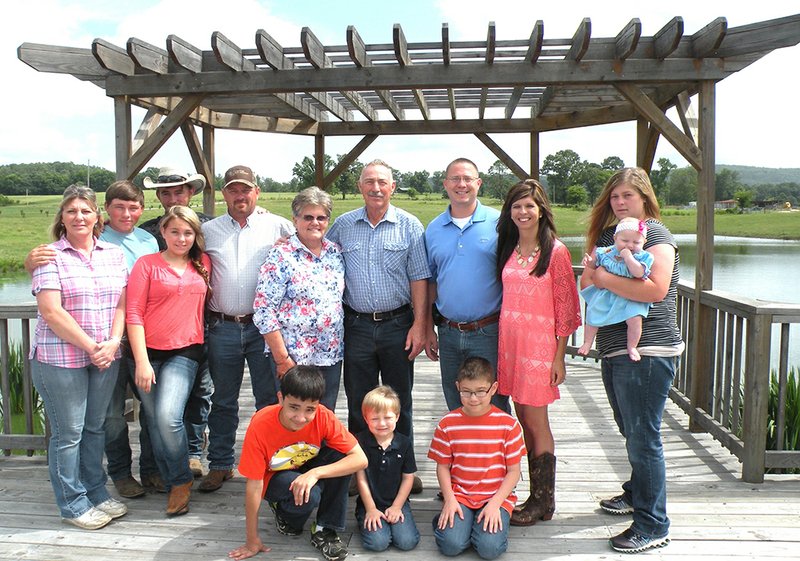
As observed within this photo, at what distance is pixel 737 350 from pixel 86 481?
3.24 m

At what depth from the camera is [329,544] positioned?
238 cm

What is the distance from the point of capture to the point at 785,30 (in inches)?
135

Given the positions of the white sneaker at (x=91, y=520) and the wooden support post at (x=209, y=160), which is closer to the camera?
the white sneaker at (x=91, y=520)

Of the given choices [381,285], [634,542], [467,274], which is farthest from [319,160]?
[634,542]

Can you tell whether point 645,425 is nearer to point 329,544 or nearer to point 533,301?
point 533,301

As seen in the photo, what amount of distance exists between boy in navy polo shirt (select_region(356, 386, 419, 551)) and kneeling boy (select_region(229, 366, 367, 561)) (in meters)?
0.09

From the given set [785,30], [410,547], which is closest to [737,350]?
[785,30]

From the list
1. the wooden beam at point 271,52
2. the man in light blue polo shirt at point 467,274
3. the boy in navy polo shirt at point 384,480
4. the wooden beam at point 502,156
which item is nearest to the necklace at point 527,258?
the man in light blue polo shirt at point 467,274

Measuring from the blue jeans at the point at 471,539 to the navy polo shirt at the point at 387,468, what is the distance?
0.82 feet

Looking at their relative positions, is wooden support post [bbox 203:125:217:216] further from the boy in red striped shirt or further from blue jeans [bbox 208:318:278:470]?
the boy in red striped shirt

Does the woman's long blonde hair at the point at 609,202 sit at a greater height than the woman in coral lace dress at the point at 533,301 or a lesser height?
greater

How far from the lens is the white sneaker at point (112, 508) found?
2.68m

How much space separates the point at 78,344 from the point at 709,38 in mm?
3669

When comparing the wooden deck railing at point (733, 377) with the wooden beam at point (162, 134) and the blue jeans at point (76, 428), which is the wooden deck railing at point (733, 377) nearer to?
the blue jeans at point (76, 428)
